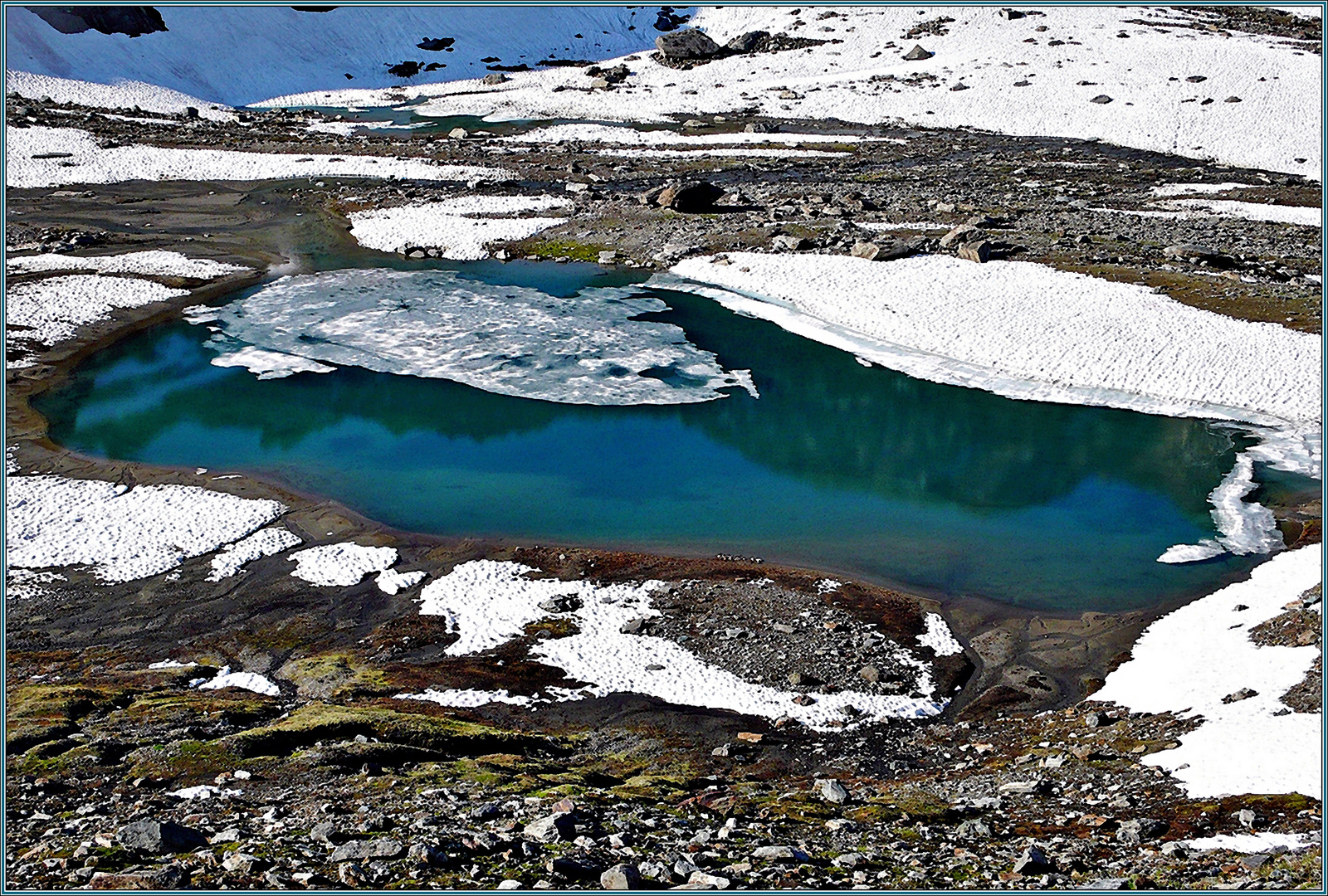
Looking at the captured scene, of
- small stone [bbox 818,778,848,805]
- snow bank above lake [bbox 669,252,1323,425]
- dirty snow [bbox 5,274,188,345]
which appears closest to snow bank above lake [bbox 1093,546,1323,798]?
small stone [bbox 818,778,848,805]

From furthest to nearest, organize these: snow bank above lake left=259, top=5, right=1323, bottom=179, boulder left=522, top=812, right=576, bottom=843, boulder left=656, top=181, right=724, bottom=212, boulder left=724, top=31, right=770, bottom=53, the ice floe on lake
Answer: boulder left=724, top=31, right=770, bottom=53, snow bank above lake left=259, top=5, right=1323, bottom=179, boulder left=656, top=181, right=724, bottom=212, the ice floe on lake, boulder left=522, top=812, right=576, bottom=843

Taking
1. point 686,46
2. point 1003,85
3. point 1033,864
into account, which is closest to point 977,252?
point 1033,864

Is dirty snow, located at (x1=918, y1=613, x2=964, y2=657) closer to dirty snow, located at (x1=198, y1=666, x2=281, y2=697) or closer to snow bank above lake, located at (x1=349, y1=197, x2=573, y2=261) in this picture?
dirty snow, located at (x1=198, y1=666, x2=281, y2=697)

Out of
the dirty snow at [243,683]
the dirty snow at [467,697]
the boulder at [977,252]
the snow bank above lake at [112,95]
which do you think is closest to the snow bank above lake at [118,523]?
the dirty snow at [243,683]

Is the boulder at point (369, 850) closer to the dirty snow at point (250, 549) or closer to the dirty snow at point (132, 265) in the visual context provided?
the dirty snow at point (250, 549)

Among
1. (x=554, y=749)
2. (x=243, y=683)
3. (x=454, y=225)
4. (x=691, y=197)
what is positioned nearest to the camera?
(x=554, y=749)

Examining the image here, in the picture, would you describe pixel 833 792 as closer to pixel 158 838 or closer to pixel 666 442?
pixel 158 838
